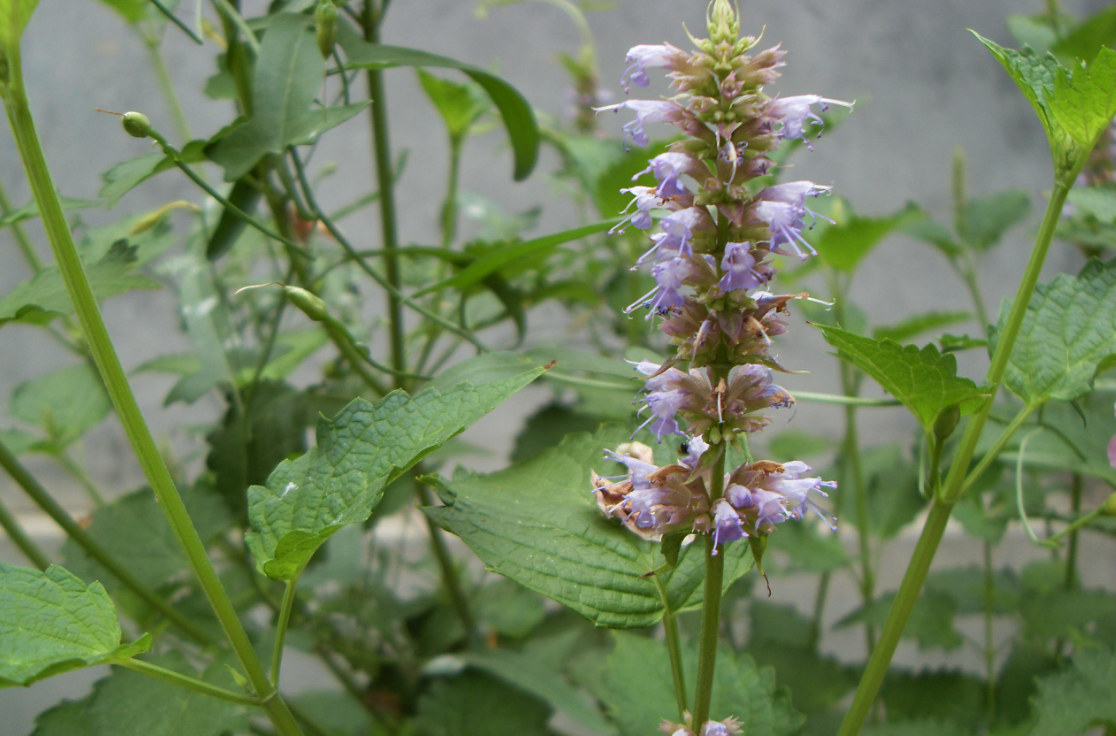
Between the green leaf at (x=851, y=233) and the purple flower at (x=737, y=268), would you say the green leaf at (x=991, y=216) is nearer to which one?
the green leaf at (x=851, y=233)

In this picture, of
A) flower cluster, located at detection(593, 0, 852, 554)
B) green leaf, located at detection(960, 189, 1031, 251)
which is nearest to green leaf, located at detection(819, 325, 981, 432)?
flower cluster, located at detection(593, 0, 852, 554)

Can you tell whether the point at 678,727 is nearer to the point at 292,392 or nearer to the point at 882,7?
the point at 292,392

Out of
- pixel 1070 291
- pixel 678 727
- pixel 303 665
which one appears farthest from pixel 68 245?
pixel 303 665

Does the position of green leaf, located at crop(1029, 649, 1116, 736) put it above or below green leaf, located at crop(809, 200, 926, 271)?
below

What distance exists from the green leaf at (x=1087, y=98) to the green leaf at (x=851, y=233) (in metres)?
0.24

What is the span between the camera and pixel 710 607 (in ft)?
0.77

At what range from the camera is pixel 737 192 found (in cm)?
21

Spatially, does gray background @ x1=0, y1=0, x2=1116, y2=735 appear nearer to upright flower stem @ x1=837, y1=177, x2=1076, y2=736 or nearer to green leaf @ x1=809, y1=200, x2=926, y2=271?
green leaf @ x1=809, y1=200, x2=926, y2=271

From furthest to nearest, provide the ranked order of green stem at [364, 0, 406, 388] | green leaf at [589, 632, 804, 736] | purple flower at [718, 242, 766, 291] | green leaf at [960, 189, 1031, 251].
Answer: green leaf at [960, 189, 1031, 251] → green stem at [364, 0, 406, 388] → green leaf at [589, 632, 804, 736] → purple flower at [718, 242, 766, 291]

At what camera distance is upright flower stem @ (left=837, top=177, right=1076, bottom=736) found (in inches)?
Answer: 10.7

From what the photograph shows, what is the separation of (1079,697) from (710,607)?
0.72 ft

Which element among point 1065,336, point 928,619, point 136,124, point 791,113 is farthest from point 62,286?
point 928,619

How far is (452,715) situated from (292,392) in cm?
23

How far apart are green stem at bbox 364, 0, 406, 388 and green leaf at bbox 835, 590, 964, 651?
0.40 meters
